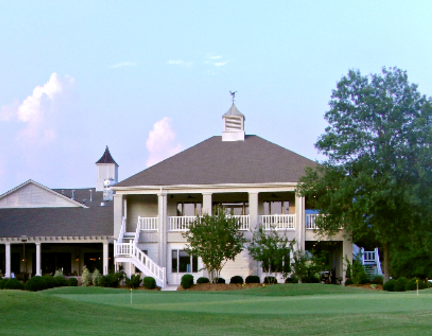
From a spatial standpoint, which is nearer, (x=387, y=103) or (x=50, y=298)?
(x=50, y=298)

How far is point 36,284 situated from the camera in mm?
34938

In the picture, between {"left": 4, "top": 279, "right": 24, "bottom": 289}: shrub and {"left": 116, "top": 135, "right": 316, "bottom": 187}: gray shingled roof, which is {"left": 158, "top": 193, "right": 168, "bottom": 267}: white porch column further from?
{"left": 4, "top": 279, "right": 24, "bottom": 289}: shrub

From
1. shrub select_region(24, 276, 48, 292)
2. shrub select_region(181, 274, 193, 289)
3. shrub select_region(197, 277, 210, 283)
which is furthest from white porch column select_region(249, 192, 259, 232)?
shrub select_region(24, 276, 48, 292)

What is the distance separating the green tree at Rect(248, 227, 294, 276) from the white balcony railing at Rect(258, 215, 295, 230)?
1.39 meters

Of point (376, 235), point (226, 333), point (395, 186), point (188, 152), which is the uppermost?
point (188, 152)

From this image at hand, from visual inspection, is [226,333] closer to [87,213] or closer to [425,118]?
[425,118]

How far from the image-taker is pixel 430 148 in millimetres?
35688

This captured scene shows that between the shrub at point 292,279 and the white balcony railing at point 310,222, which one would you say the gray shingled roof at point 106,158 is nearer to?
the white balcony railing at point 310,222

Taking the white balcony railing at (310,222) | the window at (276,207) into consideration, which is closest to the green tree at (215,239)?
the white balcony railing at (310,222)

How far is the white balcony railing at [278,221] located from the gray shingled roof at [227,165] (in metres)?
2.21

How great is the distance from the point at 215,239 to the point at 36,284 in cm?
933

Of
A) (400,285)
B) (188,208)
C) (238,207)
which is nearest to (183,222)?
(188,208)

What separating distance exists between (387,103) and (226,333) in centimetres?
2381

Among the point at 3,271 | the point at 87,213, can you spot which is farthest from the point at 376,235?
the point at 3,271
